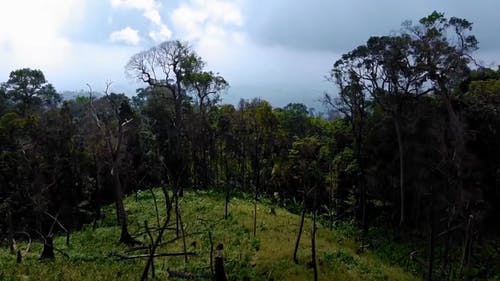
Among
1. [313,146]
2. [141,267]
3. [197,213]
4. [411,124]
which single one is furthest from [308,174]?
[141,267]

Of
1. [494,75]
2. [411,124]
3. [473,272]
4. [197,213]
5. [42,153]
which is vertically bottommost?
[473,272]

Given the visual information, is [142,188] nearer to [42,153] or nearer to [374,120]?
[42,153]

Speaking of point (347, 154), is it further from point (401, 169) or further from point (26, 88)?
point (26, 88)

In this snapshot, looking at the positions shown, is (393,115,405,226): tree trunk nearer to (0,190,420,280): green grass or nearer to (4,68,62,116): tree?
(0,190,420,280): green grass

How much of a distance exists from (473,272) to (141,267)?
18658 millimetres

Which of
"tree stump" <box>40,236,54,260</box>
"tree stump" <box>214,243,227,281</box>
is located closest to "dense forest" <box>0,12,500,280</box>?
"tree stump" <box>40,236,54,260</box>

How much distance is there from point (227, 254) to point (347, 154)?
892 inches

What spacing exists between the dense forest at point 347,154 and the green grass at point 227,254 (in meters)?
1.42

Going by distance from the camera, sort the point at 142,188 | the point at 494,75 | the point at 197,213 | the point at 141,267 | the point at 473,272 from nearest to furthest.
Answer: the point at 141,267 < the point at 473,272 < the point at 197,213 < the point at 494,75 < the point at 142,188

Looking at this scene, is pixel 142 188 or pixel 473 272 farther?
pixel 142 188

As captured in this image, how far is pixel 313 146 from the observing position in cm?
4844

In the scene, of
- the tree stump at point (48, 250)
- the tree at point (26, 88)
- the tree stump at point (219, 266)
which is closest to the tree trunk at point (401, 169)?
the tree stump at point (219, 266)

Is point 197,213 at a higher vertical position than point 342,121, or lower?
lower

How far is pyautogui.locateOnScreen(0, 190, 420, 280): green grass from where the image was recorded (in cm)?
2059
